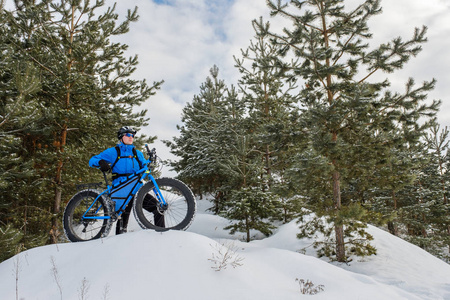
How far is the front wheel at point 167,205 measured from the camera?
4.59 m

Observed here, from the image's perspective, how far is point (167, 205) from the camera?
474cm

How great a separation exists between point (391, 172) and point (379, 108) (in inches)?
80.3

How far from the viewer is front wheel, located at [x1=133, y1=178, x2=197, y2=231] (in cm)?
459

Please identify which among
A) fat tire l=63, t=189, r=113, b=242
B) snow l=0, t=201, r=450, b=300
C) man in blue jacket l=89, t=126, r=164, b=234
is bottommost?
snow l=0, t=201, r=450, b=300

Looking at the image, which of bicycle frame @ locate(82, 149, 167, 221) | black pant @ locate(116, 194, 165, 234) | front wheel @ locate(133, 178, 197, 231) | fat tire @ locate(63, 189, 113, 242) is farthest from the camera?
fat tire @ locate(63, 189, 113, 242)

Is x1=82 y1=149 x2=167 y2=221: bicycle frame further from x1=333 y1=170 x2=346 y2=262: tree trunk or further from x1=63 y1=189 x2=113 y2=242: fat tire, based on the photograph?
x1=333 y1=170 x2=346 y2=262: tree trunk

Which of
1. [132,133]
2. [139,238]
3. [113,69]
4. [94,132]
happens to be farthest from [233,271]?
[113,69]

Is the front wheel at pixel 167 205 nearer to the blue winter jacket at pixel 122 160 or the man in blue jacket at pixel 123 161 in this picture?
the man in blue jacket at pixel 123 161

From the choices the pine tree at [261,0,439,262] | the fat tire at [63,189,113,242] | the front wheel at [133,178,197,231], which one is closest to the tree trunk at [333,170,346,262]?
the pine tree at [261,0,439,262]

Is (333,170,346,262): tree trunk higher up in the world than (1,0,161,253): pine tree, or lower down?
lower down

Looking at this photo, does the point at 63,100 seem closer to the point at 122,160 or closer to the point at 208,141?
the point at 122,160

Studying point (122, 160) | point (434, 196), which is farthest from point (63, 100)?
point (434, 196)

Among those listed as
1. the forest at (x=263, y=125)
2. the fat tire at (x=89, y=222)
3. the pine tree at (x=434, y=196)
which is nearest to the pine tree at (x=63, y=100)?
the forest at (x=263, y=125)

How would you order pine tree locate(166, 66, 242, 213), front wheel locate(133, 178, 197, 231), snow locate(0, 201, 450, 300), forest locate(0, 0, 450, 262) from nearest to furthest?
snow locate(0, 201, 450, 300)
front wheel locate(133, 178, 197, 231)
forest locate(0, 0, 450, 262)
pine tree locate(166, 66, 242, 213)
